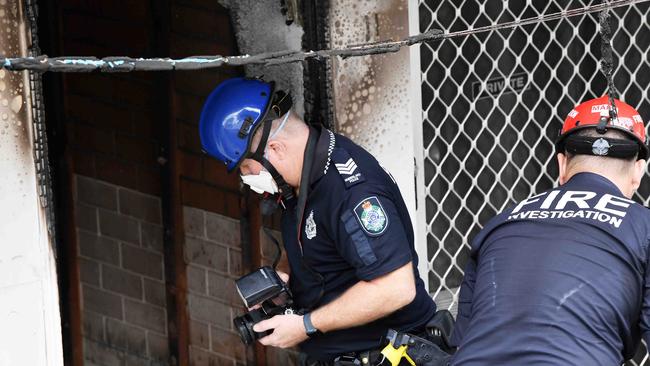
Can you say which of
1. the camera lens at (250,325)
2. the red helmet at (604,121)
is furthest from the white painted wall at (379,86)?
the red helmet at (604,121)

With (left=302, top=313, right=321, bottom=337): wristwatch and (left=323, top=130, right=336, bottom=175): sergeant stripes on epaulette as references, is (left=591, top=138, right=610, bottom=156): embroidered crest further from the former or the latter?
(left=302, top=313, right=321, bottom=337): wristwatch

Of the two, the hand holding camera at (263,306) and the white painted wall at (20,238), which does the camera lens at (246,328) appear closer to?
the hand holding camera at (263,306)

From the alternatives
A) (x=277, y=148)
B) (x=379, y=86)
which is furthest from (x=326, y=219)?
(x=379, y=86)

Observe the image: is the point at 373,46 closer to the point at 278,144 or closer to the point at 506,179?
the point at 278,144

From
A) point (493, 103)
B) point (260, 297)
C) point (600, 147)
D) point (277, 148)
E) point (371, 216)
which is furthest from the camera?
point (493, 103)

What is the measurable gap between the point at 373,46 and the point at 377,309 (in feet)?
2.95

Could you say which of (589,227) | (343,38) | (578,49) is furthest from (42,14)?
(589,227)

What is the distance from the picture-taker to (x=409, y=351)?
4.00m

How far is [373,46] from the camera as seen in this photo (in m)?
3.87

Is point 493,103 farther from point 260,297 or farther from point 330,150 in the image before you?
point 260,297

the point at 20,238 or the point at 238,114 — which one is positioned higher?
the point at 238,114

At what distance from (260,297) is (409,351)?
57cm

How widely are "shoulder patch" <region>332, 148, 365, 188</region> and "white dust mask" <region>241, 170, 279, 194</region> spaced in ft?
0.77

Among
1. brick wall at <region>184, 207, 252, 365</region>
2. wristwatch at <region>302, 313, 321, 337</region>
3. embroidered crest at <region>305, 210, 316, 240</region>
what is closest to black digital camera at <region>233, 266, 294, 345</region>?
wristwatch at <region>302, 313, 321, 337</region>
